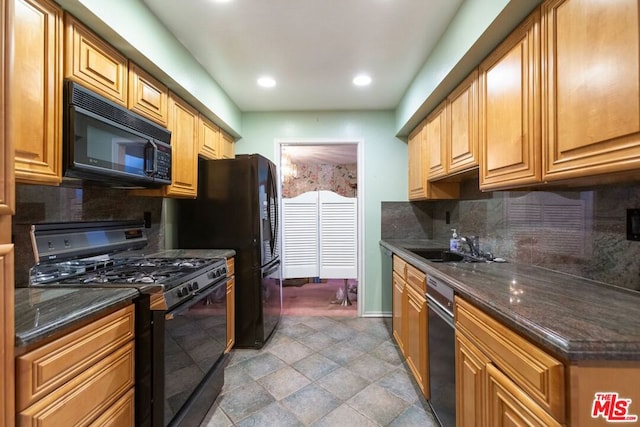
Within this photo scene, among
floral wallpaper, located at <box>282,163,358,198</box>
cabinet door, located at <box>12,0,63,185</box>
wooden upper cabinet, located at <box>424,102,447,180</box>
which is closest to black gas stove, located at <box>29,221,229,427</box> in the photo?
cabinet door, located at <box>12,0,63,185</box>

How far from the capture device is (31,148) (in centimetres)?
111

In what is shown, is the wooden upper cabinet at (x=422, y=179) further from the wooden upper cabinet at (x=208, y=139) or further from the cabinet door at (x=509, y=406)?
the wooden upper cabinet at (x=208, y=139)

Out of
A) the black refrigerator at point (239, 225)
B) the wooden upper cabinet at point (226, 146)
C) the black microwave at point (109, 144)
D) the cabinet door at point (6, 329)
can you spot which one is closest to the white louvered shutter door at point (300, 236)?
the wooden upper cabinet at point (226, 146)

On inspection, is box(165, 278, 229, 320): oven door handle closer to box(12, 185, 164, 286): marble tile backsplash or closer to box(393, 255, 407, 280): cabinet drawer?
box(12, 185, 164, 286): marble tile backsplash

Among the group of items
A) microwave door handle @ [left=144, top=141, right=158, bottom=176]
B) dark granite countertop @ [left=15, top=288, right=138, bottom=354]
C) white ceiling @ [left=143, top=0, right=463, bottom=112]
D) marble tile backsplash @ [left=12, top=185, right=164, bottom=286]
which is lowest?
dark granite countertop @ [left=15, top=288, right=138, bottom=354]

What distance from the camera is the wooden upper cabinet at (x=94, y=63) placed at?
1.27m

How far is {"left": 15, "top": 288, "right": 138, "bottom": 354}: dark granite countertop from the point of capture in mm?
831

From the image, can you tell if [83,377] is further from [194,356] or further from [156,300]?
[194,356]

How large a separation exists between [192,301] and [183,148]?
4.09ft

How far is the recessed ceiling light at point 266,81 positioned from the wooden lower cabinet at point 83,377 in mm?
2061

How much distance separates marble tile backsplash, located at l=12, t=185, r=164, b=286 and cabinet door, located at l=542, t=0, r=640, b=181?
2305 millimetres

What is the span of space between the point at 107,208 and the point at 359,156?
244cm

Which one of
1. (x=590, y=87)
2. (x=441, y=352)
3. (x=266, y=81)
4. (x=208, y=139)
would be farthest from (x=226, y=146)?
(x=590, y=87)

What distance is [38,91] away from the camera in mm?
1134
